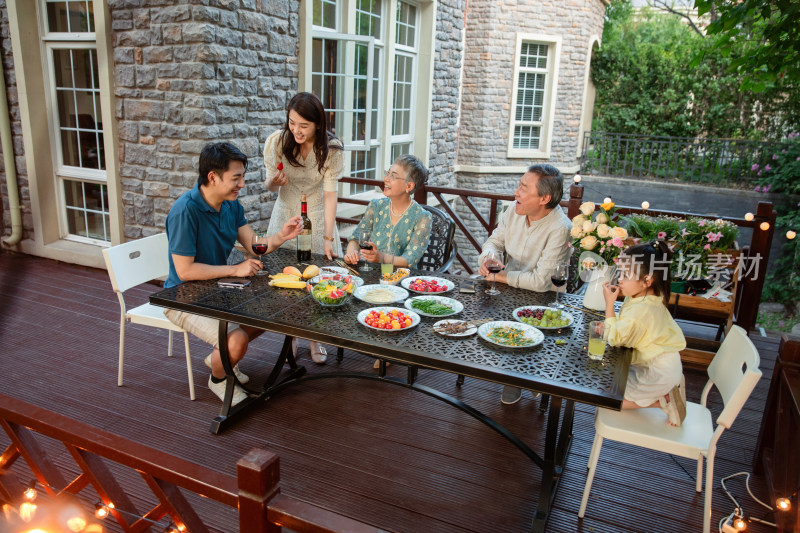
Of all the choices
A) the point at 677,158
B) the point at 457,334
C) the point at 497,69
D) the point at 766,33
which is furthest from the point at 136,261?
the point at 677,158

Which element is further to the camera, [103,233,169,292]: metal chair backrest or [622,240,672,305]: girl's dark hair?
[103,233,169,292]: metal chair backrest

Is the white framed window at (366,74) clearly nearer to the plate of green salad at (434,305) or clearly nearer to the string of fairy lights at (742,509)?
the plate of green salad at (434,305)

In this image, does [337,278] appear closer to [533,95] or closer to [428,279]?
[428,279]

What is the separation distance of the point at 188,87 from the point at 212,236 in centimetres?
195

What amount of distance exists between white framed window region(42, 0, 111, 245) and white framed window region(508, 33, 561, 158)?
726 cm

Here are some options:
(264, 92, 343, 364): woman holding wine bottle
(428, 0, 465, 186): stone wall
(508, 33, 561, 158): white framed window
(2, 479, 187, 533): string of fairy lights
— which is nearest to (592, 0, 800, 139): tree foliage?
(508, 33, 561, 158): white framed window

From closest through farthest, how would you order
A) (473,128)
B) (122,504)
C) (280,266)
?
(122,504)
(280,266)
(473,128)

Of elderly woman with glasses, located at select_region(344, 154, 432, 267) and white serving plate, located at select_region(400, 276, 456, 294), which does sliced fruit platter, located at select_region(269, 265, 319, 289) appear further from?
white serving plate, located at select_region(400, 276, 456, 294)

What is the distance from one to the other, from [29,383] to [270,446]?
1510 millimetres

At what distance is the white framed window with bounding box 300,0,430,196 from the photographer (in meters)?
5.55

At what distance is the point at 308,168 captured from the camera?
133 inches

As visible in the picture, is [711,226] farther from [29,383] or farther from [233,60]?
[29,383]

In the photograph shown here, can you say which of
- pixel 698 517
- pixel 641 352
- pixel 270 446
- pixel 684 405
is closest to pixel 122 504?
pixel 270 446

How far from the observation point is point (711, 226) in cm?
360
